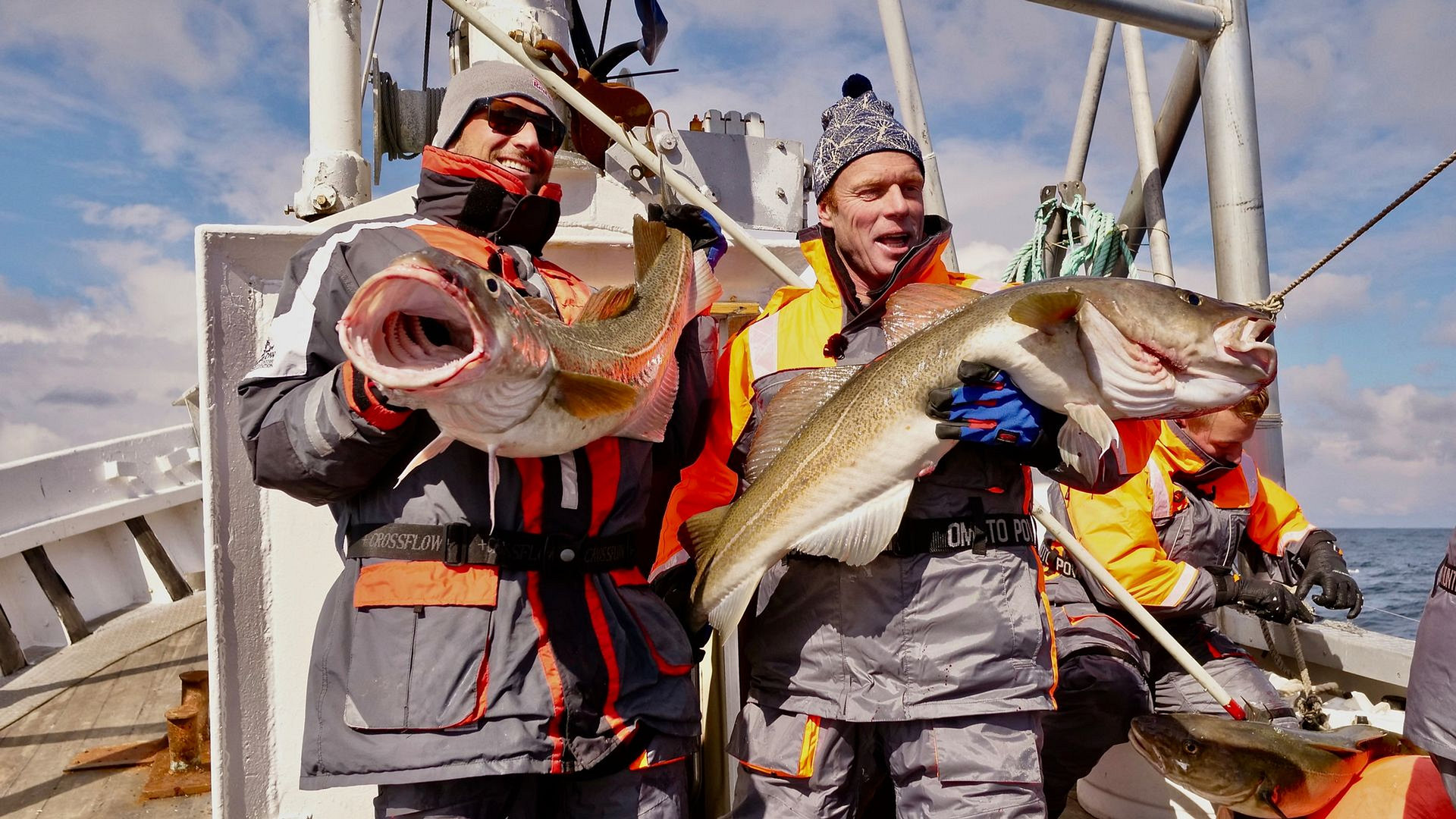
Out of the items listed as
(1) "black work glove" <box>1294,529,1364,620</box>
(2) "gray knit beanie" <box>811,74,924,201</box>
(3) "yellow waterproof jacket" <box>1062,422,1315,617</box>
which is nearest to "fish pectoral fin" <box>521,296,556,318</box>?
(2) "gray knit beanie" <box>811,74,924,201</box>

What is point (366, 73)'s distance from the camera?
21.9 ft

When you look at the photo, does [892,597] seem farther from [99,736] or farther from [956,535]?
[99,736]

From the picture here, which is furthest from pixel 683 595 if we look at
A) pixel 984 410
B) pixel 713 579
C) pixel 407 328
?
pixel 407 328

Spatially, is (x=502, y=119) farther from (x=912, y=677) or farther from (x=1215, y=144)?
(x=1215, y=144)

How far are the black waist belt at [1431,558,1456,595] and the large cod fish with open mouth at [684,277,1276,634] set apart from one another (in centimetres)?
61

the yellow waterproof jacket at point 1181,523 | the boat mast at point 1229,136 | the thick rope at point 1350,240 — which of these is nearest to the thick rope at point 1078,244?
the boat mast at point 1229,136

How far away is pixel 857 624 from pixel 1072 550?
4.37 feet

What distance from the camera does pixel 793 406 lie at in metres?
2.79

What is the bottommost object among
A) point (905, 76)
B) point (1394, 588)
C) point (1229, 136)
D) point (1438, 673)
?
point (1394, 588)

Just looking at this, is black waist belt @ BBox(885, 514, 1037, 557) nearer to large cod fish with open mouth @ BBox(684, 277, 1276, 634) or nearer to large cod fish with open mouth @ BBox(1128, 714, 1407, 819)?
large cod fish with open mouth @ BBox(684, 277, 1276, 634)

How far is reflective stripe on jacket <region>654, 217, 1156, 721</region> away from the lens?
254cm

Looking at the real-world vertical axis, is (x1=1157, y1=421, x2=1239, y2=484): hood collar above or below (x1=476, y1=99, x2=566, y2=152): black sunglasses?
below

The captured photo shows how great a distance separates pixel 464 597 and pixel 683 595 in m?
0.84

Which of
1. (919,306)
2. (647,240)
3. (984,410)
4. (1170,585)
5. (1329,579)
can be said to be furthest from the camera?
(1329,579)
